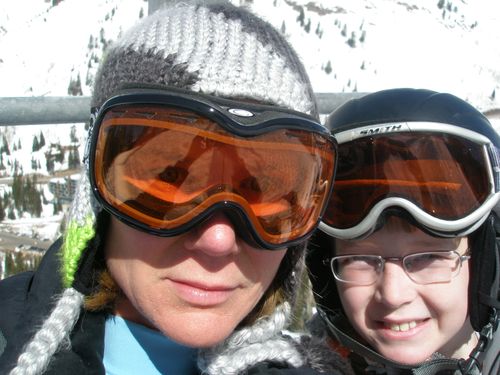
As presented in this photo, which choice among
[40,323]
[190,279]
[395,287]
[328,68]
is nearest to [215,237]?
[190,279]

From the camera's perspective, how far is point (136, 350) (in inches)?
50.8

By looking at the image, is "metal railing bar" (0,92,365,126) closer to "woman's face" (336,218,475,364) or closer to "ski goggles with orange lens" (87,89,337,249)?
"ski goggles with orange lens" (87,89,337,249)

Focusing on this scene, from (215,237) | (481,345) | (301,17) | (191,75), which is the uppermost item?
(191,75)

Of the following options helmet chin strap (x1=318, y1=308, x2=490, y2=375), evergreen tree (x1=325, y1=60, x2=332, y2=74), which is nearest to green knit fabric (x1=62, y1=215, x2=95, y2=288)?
helmet chin strap (x1=318, y1=308, x2=490, y2=375)

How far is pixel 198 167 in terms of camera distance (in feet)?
3.79

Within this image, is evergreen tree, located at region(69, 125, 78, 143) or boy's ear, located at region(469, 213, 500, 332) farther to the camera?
evergreen tree, located at region(69, 125, 78, 143)

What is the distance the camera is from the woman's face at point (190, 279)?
112cm

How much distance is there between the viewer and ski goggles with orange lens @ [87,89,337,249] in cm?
113

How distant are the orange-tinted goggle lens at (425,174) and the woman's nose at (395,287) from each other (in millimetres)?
156

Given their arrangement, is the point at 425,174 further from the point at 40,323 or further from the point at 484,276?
the point at 40,323

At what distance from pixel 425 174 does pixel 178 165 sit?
2.34ft

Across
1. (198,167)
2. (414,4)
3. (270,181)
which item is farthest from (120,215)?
(414,4)

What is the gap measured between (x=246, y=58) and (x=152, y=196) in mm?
339

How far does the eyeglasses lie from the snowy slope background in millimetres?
5475
